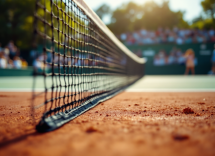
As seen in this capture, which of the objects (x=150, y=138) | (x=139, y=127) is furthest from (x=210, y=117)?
(x=150, y=138)

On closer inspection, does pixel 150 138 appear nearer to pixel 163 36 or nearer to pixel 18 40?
pixel 163 36

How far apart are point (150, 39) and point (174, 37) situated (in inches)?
87.9

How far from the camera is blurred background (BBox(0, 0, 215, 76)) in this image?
17.4m

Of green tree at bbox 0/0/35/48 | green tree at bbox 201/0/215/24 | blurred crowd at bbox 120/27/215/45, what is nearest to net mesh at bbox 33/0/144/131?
blurred crowd at bbox 120/27/215/45

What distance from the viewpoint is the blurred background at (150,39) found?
17.4 metres

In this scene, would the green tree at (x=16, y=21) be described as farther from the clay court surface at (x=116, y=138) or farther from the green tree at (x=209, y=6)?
the green tree at (x=209, y=6)

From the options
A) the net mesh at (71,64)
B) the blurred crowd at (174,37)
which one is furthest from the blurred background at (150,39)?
the net mesh at (71,64)

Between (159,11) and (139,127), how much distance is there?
147 feet

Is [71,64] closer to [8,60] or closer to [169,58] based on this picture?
[8,60]

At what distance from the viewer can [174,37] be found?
21.1 m

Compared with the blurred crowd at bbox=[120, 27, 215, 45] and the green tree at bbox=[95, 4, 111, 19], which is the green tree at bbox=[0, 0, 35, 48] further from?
the green tree at bbox=[95, 4, 111, 19]

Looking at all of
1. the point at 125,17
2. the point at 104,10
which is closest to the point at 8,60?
the point at 125,17

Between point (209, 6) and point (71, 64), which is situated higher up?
point (209, 6)

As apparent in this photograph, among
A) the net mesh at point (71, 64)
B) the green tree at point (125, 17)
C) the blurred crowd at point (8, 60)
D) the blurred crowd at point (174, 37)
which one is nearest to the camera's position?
the net mesh at point (71, 64)
